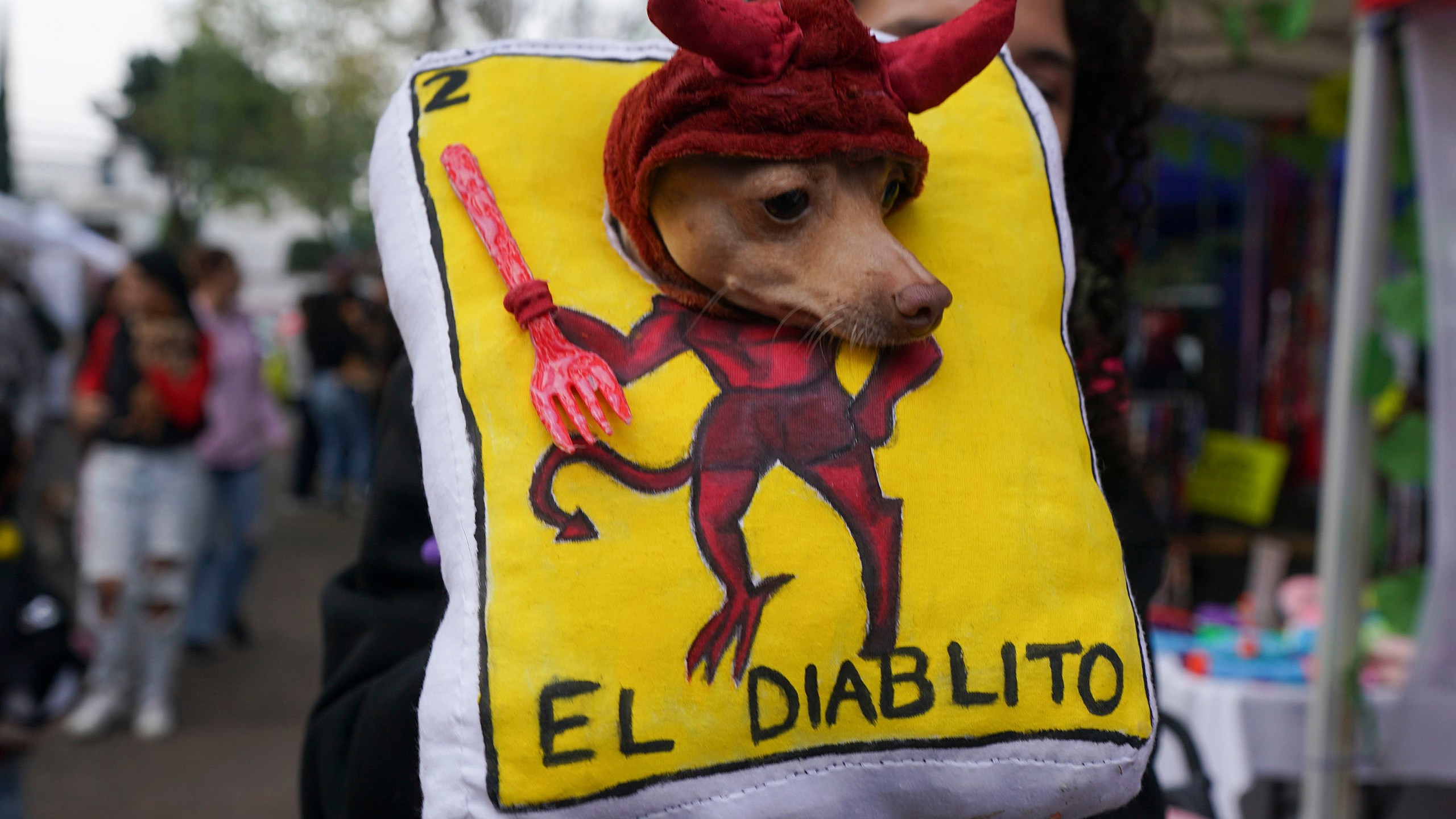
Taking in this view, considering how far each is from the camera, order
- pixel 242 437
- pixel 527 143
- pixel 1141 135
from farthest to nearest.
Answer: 1. pixel 242 437
2. pixel 1141 135
3. pixel 527 143

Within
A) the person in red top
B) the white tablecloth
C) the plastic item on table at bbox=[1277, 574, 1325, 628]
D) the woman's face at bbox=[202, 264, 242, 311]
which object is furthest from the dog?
the woman's face at bbox=[202, 264, 242, 311]

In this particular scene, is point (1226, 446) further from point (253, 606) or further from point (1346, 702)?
point (253, 606)

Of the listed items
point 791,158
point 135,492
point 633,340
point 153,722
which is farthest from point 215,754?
point 791,158

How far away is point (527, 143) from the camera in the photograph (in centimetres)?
94

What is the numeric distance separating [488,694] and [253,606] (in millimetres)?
6039

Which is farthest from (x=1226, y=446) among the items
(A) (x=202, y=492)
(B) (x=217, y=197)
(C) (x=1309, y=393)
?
(B) (x=217, y=197)

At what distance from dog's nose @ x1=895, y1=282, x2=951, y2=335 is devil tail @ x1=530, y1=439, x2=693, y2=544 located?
0.18 metres

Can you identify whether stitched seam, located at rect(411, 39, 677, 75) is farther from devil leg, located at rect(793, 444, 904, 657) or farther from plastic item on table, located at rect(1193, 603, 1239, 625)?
plastic item on table, located at rect(1193, 603, 1239, 625)

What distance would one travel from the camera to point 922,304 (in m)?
0.79

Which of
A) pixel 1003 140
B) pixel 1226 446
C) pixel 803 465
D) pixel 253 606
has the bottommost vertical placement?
pixel 253 606

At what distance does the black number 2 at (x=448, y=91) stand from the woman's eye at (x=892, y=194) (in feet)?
1.18

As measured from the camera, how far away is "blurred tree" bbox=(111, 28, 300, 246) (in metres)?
15.5

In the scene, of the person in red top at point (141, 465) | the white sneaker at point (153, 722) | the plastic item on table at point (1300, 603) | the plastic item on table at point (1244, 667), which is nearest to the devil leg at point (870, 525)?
the plastic item on table at point (1244, 667)

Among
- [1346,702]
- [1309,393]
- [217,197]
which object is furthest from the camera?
[217,197]
